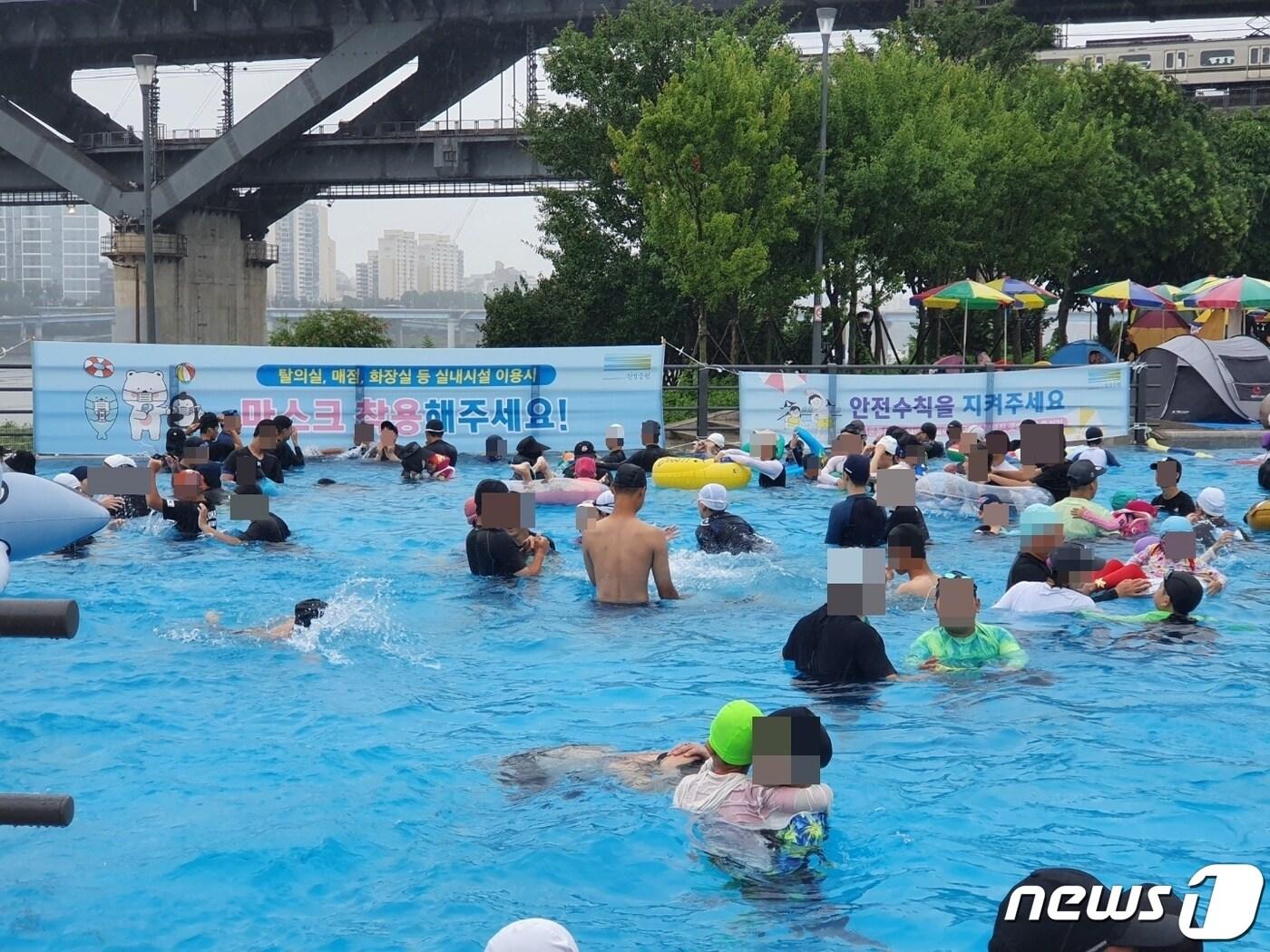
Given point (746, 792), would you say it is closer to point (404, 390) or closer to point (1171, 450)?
point (404, 390)

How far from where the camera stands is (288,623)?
11086 millimetres

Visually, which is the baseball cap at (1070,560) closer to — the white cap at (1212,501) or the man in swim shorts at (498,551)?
the white cap at (1212,501)

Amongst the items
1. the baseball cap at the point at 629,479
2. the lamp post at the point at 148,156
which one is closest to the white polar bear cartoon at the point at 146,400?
the lamp post at the point at 148,156

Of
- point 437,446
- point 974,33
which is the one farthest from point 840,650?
point 974,33

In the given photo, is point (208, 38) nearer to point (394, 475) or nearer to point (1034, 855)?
point (394, 475)

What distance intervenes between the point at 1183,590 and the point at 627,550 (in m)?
4.13

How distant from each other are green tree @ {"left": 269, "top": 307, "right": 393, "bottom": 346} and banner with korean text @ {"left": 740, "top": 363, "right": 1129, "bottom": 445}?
16.4 metres

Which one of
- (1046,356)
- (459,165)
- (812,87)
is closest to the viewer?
(812,87)

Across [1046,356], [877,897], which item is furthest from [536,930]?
[1046,356]

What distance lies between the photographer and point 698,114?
25734mm

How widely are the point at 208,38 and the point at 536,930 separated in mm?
56447

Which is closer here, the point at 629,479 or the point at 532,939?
the point at 532,939

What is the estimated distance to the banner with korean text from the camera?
74.6 ft

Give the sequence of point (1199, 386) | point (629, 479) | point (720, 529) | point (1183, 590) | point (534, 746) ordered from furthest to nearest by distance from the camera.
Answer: point (1199, 386)
point (720, 529)
point (629, 479)
point (1183, 590)
point (534, 746)
